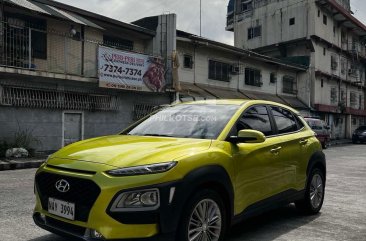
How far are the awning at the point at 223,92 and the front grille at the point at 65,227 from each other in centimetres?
1919

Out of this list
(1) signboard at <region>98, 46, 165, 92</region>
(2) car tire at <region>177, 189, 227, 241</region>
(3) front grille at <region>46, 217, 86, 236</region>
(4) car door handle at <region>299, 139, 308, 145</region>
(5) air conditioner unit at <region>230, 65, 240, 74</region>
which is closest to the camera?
(3) front grille at <region>46, 217, 86, 236</region>

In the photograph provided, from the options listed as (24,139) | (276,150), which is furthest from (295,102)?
(276,150)

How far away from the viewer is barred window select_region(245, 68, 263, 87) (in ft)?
90.5

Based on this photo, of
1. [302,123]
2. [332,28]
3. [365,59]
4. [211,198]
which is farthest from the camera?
[365,59]

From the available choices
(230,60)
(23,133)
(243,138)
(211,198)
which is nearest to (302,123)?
(243,138)

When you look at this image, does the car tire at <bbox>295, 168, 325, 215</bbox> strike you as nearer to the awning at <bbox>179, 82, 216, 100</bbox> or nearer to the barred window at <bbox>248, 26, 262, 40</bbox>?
the awning at <bbox>179, 82, 216, 100</bbox>

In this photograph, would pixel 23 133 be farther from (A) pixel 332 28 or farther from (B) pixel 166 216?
(A) pixel 332 28

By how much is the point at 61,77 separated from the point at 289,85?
73.0ft

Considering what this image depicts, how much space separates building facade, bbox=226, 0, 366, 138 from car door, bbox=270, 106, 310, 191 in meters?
29.1

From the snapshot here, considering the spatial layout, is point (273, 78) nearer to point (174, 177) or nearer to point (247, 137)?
point (247, 137)

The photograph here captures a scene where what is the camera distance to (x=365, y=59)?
141 feet

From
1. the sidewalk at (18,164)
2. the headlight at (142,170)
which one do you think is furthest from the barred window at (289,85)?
the headlight at (142,170)

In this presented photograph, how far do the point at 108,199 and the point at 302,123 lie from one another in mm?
3740

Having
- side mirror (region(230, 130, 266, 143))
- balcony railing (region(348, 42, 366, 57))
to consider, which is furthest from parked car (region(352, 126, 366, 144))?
side mirror (region(230, 130, 266, 143))
